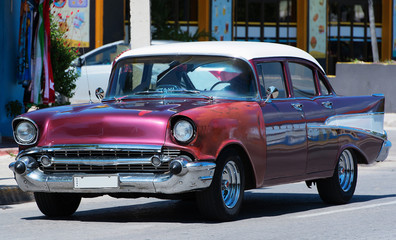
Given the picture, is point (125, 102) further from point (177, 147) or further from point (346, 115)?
point (346, 115)

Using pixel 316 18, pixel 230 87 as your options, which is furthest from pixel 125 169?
pixel 316 18

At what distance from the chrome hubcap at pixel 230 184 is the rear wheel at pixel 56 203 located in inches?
52.8

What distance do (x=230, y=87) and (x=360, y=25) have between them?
36328 mm

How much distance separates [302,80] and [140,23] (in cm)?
671

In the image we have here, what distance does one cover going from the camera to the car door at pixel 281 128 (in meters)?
8.54

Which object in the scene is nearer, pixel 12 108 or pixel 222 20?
pixel 12 108

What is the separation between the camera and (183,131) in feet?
24.8

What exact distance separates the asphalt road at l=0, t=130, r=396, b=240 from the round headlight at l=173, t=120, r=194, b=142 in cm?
74

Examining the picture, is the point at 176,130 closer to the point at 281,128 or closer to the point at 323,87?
the point at 281,128

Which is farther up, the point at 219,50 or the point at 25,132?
the point at 219,50

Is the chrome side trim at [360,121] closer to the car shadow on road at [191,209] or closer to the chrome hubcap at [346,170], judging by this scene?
the chrome hubcap at [346,170]

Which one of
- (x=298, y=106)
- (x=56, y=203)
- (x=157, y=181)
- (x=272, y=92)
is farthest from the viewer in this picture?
(x=298, y=106)

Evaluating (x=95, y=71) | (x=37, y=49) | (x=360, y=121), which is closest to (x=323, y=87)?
(x=360, y=121)

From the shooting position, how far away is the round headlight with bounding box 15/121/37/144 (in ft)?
26.2
